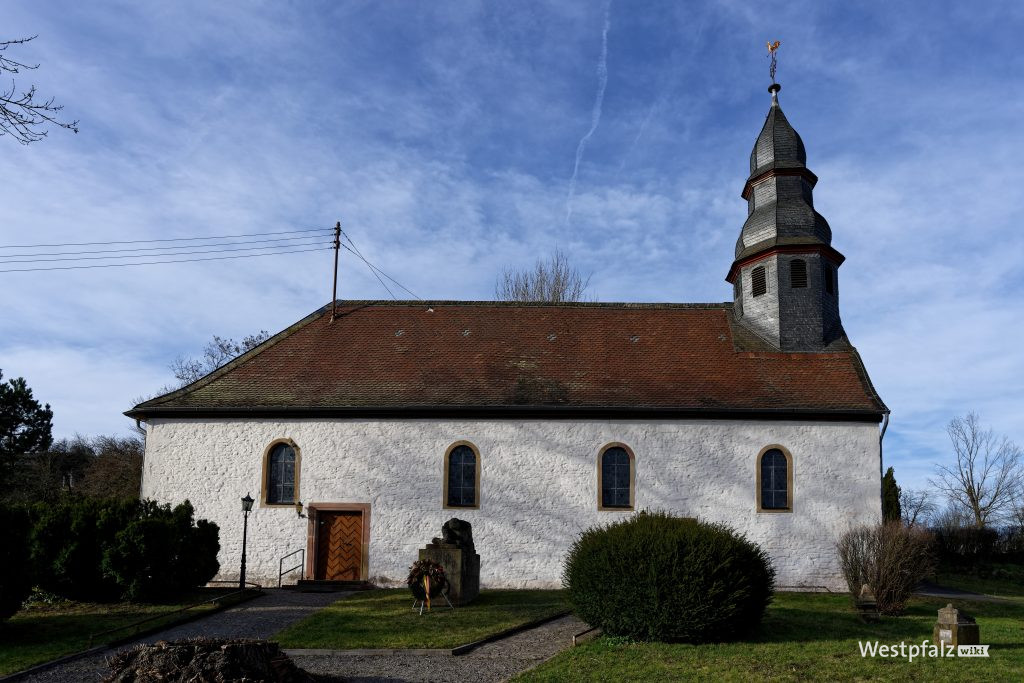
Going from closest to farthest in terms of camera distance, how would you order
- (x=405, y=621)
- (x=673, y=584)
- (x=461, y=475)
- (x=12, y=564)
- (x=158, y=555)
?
(x=673, y=584) → (x=12, y=564) → (x=405, y=621) → (x=158, y=555) → (x=461, y=475)

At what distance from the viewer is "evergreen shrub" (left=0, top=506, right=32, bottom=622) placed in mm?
12125

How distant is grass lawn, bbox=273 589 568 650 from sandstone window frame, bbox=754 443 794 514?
571 centimetres

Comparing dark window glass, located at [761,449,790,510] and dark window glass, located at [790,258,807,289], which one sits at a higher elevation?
dark window glass, located at [790,258,807,289]

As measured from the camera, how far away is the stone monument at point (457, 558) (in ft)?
50.0

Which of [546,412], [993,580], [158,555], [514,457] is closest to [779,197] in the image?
[546,412]

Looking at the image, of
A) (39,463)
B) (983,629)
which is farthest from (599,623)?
(39,463)

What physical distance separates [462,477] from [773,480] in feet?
24.5

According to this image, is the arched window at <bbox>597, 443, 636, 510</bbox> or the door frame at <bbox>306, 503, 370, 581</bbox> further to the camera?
the arched window at <bbox>597, 443, 636, 510</bbox>

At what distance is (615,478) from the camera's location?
19.3m

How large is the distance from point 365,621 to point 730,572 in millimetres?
6164

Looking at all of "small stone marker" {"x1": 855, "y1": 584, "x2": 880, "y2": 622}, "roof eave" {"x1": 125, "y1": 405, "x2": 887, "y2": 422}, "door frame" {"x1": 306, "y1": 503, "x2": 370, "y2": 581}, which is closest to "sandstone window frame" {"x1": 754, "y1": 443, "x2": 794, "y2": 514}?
"roof eave" {"x1": 125, "y1": 405, "x2": 887, "y2": 422}

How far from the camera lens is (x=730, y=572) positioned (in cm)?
1145

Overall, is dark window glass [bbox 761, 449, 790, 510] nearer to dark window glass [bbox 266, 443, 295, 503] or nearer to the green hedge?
dark window glass [bbox 266, 443, 295, 503]

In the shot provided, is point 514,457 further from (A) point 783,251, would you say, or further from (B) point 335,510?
(A) point 783,251
